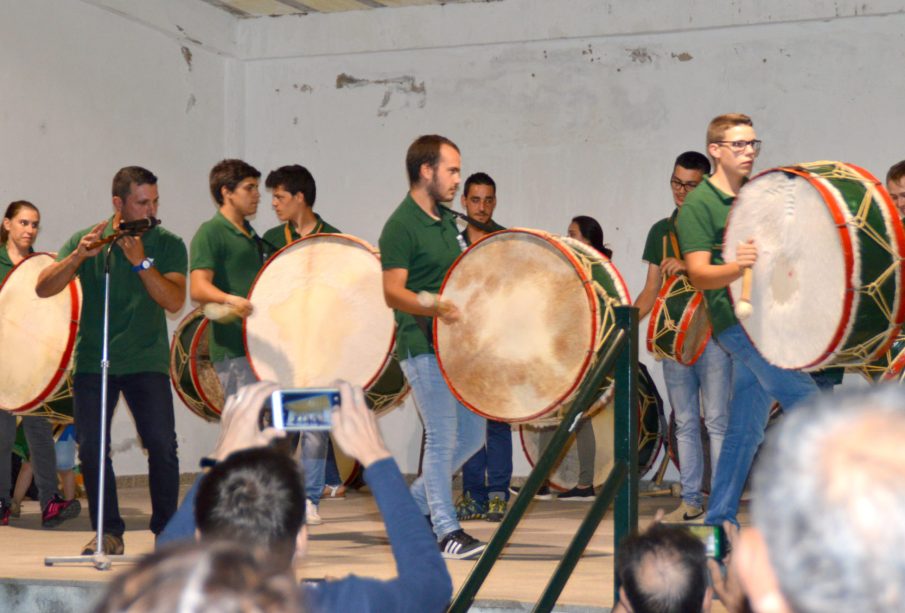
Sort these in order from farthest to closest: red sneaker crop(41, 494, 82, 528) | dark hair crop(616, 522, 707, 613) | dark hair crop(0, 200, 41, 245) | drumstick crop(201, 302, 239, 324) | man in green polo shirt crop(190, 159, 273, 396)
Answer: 1. dark hair crop(0, 200, 41, 245)
2. red sneaker crop(41, 494, 82, 528)
3. man in green polo shirt crop(190, 159, 273, 396)
4. drumstick crop(201, 302, 239, 324)
5. dark hair crop(616, 522, 707, 613)

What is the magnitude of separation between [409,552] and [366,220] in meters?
8.87

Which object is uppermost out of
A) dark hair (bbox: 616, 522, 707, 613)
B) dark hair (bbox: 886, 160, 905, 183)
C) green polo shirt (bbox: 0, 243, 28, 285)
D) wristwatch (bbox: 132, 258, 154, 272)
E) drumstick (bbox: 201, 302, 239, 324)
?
dark hair (bbox: 886, 160, 905, 183)

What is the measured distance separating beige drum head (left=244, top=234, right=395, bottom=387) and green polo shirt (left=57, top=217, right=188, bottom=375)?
50 centimetres

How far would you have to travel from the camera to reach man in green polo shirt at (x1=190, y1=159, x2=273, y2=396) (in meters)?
6.26

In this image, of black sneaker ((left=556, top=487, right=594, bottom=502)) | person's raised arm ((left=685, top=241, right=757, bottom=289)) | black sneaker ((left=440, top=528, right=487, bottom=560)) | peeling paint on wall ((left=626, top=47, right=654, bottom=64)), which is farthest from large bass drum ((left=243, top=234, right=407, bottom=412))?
peeling paint on wall ((left=626, top=47, right=654, bottom=64))

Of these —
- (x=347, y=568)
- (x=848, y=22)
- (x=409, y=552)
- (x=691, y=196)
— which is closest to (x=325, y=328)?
(x=347, y=568)

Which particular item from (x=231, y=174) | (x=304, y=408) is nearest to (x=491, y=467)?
(x=231, y=174)

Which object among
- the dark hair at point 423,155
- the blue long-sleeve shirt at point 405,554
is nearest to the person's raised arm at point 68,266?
the dark hair at point 423,155

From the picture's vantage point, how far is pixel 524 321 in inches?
209

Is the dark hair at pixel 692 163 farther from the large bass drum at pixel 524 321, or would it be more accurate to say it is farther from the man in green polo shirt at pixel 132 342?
the man in green polo shirt at pixel 132 342

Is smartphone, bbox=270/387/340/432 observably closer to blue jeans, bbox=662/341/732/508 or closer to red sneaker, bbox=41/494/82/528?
blue jeans, bbox=662/341/732/508

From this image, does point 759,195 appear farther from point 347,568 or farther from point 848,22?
point 848,22

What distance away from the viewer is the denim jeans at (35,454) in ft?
23.6

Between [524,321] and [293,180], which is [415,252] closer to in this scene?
[524,321]
